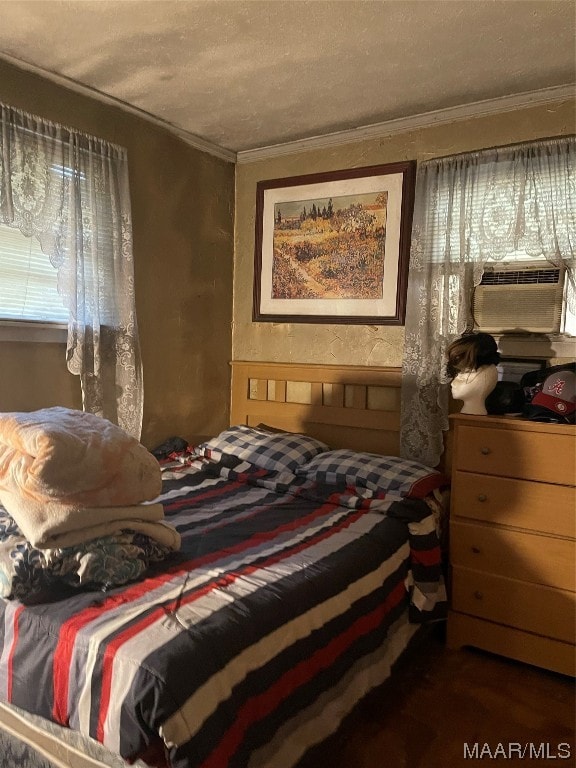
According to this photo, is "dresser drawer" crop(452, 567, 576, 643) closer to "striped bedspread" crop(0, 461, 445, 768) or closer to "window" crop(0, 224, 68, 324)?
"striped bedspread" crop(0, 461, 445, 768)

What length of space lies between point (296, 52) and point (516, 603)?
228 centimetres

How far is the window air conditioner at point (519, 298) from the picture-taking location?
2463mm

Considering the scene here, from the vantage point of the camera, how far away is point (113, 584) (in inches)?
58.1

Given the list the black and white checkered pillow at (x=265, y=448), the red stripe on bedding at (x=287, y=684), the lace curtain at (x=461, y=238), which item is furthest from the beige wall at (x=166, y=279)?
the red stripe on bedding at (x=287, y=684)

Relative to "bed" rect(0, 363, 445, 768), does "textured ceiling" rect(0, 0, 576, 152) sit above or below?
above

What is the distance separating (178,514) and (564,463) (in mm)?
1462

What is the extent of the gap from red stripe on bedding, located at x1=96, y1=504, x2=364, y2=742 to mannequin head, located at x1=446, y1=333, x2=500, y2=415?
73cm

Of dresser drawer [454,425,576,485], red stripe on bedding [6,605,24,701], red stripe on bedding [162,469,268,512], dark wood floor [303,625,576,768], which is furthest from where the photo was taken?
red stripe on bedding [162,469,268,512]

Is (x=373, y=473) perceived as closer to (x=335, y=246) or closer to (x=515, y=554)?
(x=515, y=554)

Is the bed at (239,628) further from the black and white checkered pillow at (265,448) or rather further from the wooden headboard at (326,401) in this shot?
the wooden headboard at (326,401)

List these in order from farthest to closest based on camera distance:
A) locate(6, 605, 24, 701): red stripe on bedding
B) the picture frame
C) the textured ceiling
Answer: the picture frame < the textured ceiling < locate(6, 605, 24, 701): red stripe on bedding

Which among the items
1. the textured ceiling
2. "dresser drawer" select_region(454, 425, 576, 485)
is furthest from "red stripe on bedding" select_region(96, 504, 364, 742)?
the textured ceiling

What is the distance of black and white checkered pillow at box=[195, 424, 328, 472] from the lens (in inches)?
108

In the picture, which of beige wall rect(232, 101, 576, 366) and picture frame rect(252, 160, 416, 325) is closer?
beige wall rect(232, 101, 576, 366)
